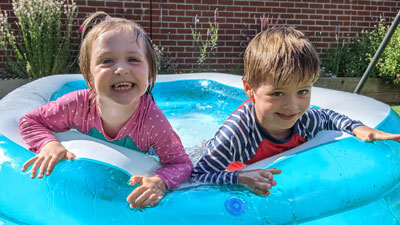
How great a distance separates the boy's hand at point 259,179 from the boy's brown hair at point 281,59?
1.41 feet

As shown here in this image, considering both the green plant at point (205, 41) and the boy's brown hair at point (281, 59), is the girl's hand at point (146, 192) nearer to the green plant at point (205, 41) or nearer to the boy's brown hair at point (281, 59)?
the boy's brown hair at point (281, 59)

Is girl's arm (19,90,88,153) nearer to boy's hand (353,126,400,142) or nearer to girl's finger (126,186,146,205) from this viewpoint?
girl's finger (126,186,146,205)

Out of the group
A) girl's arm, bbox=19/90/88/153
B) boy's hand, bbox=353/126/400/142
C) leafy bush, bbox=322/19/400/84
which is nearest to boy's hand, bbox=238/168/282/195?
boy's hand, bbox=353/126/400/142

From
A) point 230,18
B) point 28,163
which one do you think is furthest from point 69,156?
point 230,18

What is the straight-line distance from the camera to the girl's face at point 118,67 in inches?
71.3

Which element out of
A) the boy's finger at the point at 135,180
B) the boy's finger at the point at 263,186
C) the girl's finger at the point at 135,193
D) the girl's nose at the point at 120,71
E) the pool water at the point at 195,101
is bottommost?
the pool water at the point at 195,101

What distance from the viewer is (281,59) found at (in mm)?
1829

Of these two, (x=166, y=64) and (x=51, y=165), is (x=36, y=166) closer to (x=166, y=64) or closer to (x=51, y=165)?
(x=51, y=165)

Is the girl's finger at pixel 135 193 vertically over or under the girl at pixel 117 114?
under

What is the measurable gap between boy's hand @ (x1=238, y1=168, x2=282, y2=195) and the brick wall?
5175 mm

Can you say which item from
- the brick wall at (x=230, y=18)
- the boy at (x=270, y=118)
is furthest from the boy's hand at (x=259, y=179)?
the brick wall at (x=230, y=18)

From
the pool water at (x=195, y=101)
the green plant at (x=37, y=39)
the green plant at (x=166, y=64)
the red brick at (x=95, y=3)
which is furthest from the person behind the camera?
the green plant at (x=166, y=64)

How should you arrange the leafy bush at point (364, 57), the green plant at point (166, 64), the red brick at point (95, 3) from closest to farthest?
the red brick at point (95, 3) → the green plant at point (166, 64) → the leafy bush at point (364, 57)

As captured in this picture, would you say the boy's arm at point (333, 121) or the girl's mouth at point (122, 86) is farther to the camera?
the boy's arm at point (333, 121)
